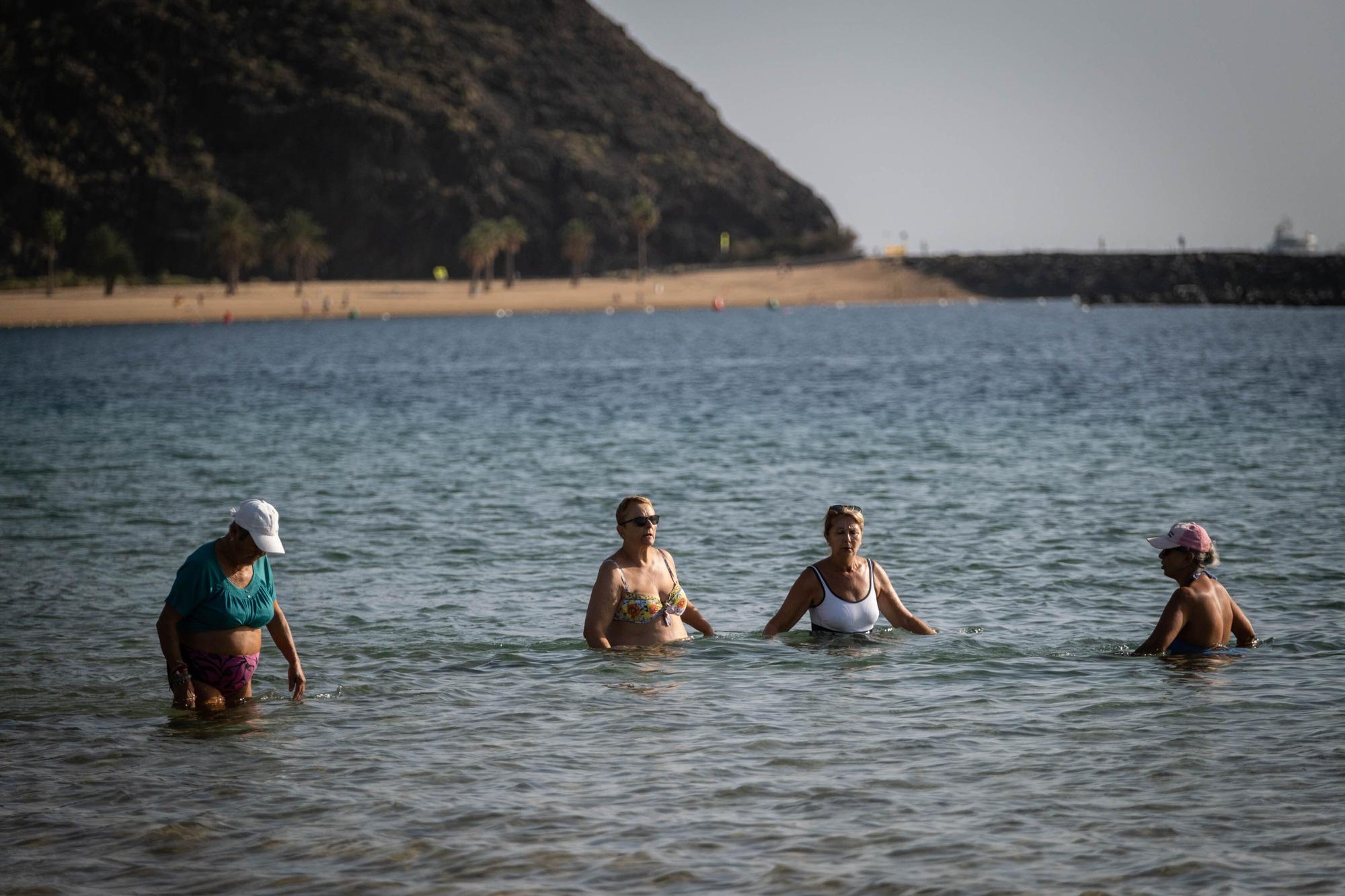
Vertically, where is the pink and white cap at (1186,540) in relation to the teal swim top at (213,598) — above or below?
above

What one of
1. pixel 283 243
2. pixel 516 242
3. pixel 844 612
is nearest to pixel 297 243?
pixel 283 243

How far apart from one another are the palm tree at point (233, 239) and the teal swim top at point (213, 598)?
440 feet

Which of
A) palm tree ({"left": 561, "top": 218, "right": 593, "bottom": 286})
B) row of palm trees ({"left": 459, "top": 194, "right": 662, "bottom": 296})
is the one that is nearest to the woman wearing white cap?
row of palm trees ({"left": 459, "top": 194, "right": 662, "bottom": 296})

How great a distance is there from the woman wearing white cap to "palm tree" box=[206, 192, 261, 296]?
134 meters

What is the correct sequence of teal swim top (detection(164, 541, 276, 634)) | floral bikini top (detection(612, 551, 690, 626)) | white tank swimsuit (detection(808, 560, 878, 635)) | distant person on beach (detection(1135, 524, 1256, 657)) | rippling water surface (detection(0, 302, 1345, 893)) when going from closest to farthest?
1. rippling water surface (detection(0, 302, 1345, 893))
2. teal swim top (detection(164, 541, 276, 634))
3. distant person on beach (detection(1135, 524, 1256, 657))
4. floral bikini top (detection(612, 551, 690, 626))
5. white tank swimsuit (detection(808, 560, 878, 635))

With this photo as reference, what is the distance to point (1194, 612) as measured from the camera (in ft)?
37.5

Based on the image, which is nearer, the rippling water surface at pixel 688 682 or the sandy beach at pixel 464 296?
the rippling water surface at pixel 688 682

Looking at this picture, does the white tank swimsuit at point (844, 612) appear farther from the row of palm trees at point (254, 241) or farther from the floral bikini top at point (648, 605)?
the row of palm trees at point (254, 241)

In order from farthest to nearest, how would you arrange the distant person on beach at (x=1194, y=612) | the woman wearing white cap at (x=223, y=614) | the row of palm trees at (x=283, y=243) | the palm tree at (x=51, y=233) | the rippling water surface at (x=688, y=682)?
the row of palm trees at (x=283, y=243)
the palm tree at (x=51, y=233)
the distant person on beach at (x=1194, y=612)
the woman wearing white cap at (x=223, y=614)
the rippling water surface at (x=688, y=682)

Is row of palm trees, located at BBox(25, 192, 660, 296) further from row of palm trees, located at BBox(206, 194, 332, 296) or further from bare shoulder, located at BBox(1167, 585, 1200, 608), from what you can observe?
bare shoulder, located at BBox(1167, 585, 1200, 608)

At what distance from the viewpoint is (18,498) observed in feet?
79.2

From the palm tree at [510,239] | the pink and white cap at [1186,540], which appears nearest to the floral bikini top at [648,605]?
the pink and white cap at [1186,540]

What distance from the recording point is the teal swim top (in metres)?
9.37

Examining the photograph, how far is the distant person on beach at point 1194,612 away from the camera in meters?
10.9
